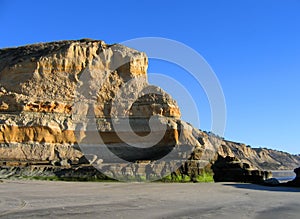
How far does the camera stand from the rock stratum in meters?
28.0

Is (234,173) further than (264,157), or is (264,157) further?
(264,157)

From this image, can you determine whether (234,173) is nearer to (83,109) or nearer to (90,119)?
(90,119)

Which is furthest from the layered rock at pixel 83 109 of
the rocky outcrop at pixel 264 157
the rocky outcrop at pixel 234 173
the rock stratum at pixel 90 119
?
the rocky outcrop at pixel 264 157

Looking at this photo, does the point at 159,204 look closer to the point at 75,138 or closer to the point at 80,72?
the point at 75,138

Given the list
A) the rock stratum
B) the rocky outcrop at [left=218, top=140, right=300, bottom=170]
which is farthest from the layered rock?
the rocky outcrop at [left=218, top=140, right=300, bottom=170]

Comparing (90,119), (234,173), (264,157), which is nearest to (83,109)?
(90,119)

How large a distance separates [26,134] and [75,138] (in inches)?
226

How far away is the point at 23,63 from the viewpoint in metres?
54.0

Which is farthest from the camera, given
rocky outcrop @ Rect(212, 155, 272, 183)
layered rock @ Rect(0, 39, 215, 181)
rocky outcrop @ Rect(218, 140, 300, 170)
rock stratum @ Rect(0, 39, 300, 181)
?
rocky outcrop @ Rect(218, 140, 300, 170)

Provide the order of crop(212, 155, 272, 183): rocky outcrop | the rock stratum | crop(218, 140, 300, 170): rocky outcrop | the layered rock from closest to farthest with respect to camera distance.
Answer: crop(212, 155, 272, 183): rocky outcrop, the rock stratum, the layered rock, crop(218, 140, 300, 170): rocky outcrop

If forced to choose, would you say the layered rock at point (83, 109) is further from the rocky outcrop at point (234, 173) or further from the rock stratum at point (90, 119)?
the rocky outcrop at point (234, 173)

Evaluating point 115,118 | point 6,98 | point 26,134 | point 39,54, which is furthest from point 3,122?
point 39,54

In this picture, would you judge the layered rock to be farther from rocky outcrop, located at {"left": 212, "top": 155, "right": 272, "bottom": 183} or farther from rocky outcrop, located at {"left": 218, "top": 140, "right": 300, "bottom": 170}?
rocky outcrop, located at {"left": 218, "top": 140, "right": 300, "bottom": 170}

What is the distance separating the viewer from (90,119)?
47812 mm
